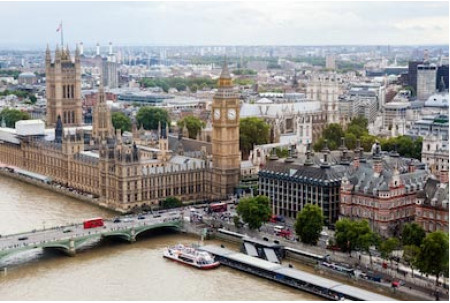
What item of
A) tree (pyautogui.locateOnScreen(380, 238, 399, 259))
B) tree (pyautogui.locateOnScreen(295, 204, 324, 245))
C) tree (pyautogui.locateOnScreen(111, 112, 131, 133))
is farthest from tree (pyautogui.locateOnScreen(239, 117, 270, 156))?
tree (pyautogui.locateOnScreen(380, 238, 399, 259))

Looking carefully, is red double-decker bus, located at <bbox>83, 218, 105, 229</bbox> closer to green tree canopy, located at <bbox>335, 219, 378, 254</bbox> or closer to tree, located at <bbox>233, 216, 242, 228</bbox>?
tree, located at <bbox>233, 216, 242, 228</bbox>

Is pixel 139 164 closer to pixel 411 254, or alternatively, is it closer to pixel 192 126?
pixel 411 254

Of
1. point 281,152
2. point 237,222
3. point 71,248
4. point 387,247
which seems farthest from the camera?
point 281,152

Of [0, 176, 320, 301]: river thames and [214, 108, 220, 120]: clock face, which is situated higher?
[214, 108, 220, 120]: clock face

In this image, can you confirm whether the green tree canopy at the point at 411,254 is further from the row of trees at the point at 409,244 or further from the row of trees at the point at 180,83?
the row of trees at the point at 180,83

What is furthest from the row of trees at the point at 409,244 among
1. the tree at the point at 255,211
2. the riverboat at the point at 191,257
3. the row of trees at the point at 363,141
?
the row of trees at the point at 363,141

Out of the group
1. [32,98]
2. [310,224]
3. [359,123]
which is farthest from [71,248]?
[32,98]
